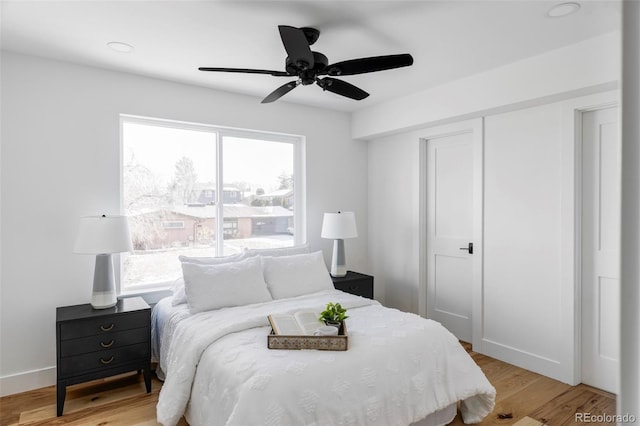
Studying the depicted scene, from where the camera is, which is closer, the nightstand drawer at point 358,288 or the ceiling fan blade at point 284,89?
the ceiling fan blade at point 284,89

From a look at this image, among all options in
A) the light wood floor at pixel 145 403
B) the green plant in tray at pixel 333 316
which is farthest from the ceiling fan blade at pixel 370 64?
the light wood floor at pixel 145 403

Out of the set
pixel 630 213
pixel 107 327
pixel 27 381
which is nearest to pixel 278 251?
pixel 107 327

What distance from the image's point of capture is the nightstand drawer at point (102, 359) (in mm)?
2588

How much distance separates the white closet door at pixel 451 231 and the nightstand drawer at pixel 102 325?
286 centimetres

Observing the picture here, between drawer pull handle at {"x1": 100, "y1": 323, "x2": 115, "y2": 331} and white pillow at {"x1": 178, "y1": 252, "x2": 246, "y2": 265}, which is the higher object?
white pillow at {"x1": 178, "y1": 252, "x2": 246, "y2": 265}

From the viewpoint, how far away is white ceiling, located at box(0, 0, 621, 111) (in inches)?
87.1

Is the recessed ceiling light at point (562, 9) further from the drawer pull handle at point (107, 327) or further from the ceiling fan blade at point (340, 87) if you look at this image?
the drawer pull handle at point (107, 327)

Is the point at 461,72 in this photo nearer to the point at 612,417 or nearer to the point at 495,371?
the point at 495,371

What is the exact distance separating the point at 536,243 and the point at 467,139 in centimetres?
121

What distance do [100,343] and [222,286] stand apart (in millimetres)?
911

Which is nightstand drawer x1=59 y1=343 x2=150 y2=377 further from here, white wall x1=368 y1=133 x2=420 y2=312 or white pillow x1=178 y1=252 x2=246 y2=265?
white wall x1=368 y1=133 x2=420 y2=312

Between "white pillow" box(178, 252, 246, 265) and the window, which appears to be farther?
the window

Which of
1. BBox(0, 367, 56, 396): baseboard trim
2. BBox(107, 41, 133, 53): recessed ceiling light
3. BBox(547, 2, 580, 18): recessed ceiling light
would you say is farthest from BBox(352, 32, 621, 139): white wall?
BBox(0, 367, 56, 396): baseboard trim

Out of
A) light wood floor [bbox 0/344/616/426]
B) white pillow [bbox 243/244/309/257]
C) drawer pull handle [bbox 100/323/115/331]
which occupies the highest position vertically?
white pillow [bbox 243/244/309/257]
